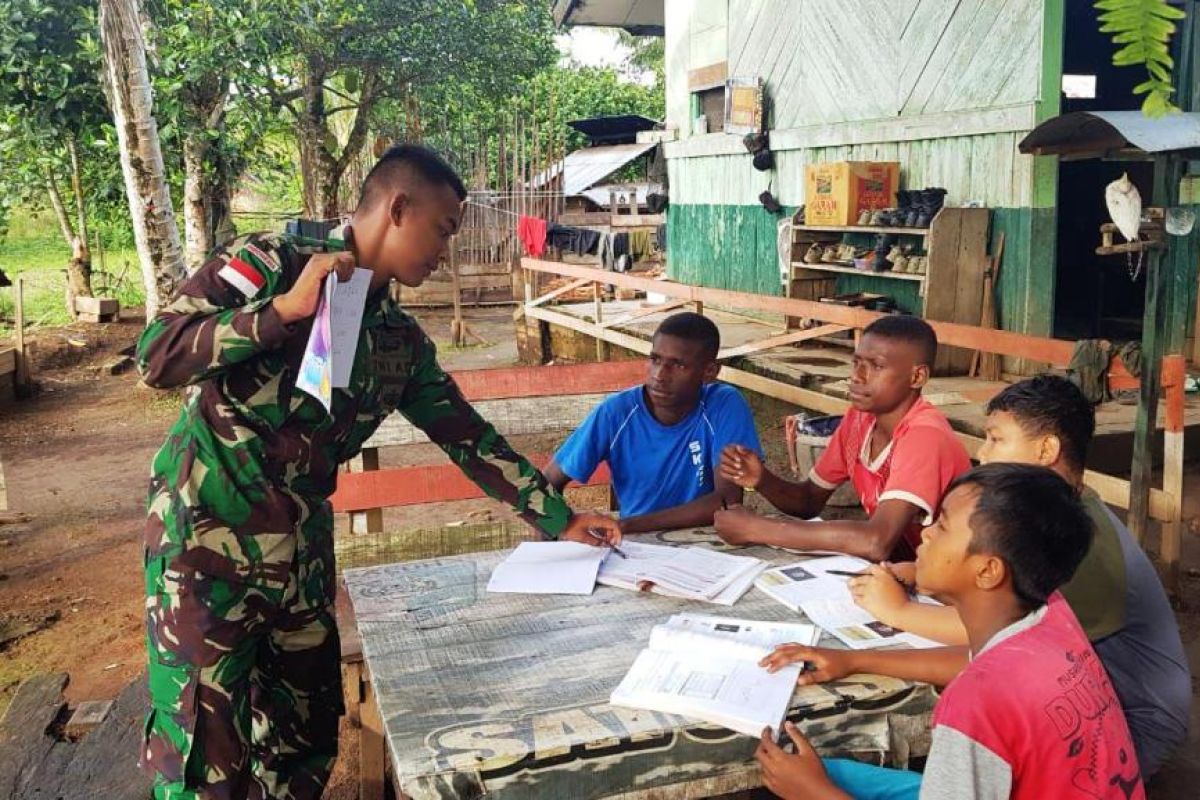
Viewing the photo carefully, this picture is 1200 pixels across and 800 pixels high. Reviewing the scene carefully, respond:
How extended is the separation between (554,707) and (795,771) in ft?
1.43

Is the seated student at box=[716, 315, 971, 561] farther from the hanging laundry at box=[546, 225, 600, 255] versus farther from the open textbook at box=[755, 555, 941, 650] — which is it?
the hanging laundry at box=[546, 225, 600, 255]

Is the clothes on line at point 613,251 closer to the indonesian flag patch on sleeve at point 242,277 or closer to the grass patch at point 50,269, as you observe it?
the grass patch at point 50,269

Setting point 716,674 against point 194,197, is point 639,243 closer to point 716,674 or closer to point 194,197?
point 194,197

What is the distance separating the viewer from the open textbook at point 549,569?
2434 millimetres

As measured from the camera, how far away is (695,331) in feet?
10.8

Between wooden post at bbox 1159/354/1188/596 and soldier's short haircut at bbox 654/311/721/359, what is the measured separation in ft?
7.36

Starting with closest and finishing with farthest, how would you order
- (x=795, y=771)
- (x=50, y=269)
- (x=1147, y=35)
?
(x=1147, y=35), (x=795, y=771), (x=50, y=269)

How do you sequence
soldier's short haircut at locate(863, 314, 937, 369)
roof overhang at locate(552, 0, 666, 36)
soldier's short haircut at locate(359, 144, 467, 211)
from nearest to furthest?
soldier's short haircut at locate(359, 144, 467, 211), soldier's short haircut at locate(863, 314, 937, 369), roof overhang at locate(552, 0, 666, 36)

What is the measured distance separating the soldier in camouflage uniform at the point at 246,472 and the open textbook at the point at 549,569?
0.44 m

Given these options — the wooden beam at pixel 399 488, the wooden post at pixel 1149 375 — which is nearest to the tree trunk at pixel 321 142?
the wooden beam at pixel 399 488

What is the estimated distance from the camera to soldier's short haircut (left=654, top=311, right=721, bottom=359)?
10.7 ft

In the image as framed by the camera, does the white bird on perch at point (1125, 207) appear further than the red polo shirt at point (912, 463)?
Yes

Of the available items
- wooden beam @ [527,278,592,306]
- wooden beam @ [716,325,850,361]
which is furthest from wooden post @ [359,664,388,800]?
wooden beam @ [527,278,592,306]

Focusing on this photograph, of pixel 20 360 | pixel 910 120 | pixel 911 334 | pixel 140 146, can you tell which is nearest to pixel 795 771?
pixel 911 334
